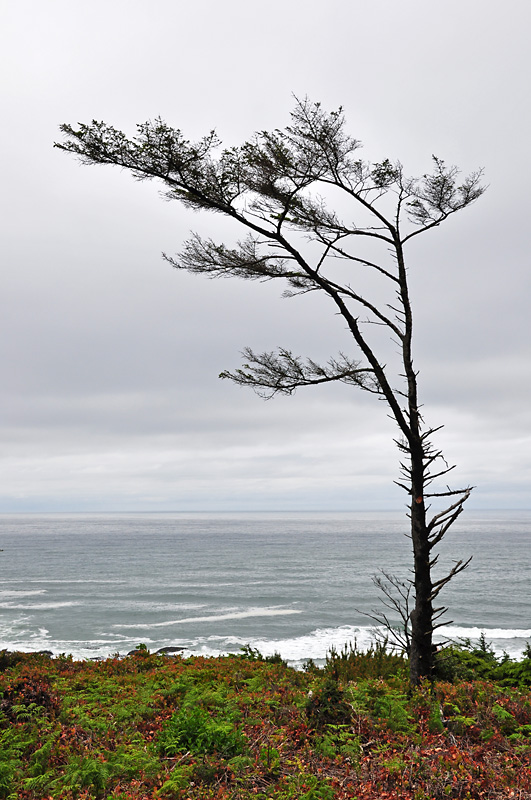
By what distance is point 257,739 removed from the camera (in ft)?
20.4

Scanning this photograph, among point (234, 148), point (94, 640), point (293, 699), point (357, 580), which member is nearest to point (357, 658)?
point (293, 699)

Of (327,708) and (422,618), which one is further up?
(422,618)

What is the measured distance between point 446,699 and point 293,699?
85.7 inches

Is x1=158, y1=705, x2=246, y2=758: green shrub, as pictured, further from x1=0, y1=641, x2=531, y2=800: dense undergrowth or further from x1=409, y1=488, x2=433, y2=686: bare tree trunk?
x1=409, y1=488, x2=433, y2=686: bare tree trunk

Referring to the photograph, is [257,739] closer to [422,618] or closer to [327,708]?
[327,708]

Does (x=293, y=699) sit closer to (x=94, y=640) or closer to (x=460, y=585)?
(x=94, y=640)

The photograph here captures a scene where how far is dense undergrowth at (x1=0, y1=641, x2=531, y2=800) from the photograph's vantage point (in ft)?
17.1

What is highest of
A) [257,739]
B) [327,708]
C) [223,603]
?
[327,708]

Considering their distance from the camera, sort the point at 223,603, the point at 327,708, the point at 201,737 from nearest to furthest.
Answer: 1. the point at 201,737
2. the point at 327,708
3. the point at 223,603

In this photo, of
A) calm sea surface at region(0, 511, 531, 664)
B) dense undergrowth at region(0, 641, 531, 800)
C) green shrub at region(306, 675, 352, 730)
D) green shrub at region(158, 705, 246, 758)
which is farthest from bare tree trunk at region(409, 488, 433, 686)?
calm sea surface at region(0, 511, 531, 664)

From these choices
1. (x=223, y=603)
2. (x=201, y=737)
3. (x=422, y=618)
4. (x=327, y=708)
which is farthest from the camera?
(x=223, y=603)

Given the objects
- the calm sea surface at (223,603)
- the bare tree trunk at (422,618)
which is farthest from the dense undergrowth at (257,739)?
the calm sea surface at (223,603)

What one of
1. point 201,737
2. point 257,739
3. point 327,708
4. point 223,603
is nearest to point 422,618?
point 327,708

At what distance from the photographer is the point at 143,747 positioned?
20.2ft
